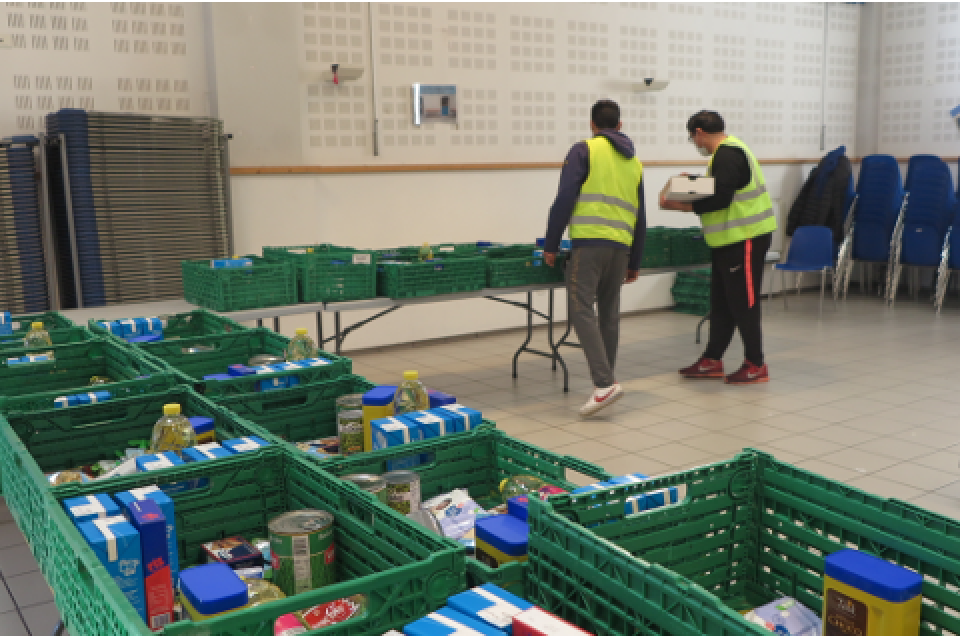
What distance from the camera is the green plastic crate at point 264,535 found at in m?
1.10

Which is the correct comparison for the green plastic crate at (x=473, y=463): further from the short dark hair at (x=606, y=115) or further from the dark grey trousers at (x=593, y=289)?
the short dark hair at (x=606, y=115)

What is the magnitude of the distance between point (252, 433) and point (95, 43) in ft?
15.7

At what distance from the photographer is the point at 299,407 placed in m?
2.50

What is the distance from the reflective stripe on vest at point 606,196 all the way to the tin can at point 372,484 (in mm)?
3420

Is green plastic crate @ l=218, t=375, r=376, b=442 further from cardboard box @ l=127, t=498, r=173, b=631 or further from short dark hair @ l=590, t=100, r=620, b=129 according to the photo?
short dark hair @ l=590, t=100, r=620, b=129

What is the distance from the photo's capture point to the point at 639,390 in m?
5.69

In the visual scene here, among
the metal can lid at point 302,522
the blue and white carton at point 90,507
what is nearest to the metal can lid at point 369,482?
the metal can lid at point 302,522

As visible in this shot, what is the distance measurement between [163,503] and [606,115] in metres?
3.96

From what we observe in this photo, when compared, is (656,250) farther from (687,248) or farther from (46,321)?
(46,321)

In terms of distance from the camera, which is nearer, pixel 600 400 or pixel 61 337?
pixel 61 337

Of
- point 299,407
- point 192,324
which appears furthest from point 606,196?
point 299,407

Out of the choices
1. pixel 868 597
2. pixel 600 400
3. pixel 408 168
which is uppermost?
pixel 408 168

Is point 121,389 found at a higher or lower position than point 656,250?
lower

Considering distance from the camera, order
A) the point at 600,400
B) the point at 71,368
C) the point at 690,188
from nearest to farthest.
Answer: the point at 71,368 → the point at 600,400 → the point at 690,188
